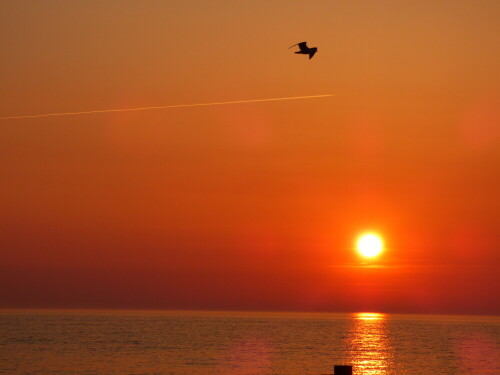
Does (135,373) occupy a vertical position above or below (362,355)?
below

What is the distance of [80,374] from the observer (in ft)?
238

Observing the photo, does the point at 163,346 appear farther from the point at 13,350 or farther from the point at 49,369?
the point at 49,369

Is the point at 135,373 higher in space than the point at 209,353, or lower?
lower

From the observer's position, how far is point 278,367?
78.9 meters

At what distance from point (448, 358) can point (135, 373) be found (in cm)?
4012

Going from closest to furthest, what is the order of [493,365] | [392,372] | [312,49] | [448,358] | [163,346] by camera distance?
[312,49] → [392,372] → [493,365] → [448,358] → [163,346]

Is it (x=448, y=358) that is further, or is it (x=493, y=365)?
(x=448, y=358)

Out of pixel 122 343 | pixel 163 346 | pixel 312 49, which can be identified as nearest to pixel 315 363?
pixel 163 346

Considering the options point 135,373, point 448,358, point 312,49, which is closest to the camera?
point 312,49

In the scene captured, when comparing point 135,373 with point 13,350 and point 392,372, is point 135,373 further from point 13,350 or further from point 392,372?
point 13,350

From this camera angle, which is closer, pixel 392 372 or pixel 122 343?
pixel 392 372

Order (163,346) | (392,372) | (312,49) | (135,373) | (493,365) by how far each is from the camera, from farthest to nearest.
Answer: (163,346) < (493,365) < (392,372) < (135,373) < (312,49)

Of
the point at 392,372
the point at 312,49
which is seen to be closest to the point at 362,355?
the point at 392,372

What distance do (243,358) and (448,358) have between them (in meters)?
22.8
